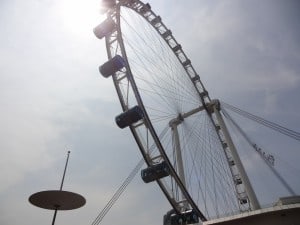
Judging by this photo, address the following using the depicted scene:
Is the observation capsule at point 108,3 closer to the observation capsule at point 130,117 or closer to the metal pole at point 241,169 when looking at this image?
the observation capsule at point 130,117

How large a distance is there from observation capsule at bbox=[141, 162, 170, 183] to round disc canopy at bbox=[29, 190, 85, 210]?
10.2 m

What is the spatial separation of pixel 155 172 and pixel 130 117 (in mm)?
4916

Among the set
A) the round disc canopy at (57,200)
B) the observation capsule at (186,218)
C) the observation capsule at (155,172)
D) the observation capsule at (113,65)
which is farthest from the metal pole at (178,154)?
the round disc canopy at (57,200)

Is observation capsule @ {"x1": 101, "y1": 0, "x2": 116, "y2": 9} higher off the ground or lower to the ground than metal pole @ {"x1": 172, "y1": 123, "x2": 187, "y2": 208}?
higher

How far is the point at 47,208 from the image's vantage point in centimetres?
1170

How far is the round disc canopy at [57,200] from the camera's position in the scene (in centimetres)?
1117

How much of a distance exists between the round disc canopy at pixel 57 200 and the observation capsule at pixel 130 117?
1030 cm

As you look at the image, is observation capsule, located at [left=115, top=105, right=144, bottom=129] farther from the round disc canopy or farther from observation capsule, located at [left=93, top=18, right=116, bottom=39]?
the round disc canopy

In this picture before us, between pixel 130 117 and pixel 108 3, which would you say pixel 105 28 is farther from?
pixel 130 117

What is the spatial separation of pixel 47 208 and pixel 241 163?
62.0ft

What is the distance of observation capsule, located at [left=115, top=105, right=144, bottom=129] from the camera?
21172mm

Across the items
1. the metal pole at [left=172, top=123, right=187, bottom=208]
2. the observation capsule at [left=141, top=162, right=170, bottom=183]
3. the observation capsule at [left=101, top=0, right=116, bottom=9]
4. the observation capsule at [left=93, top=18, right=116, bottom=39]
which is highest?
the observation capsule at [left=101, top=0, right=116, bottom=9]

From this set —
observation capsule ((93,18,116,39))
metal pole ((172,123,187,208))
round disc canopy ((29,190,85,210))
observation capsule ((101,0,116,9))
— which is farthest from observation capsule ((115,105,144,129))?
observation capsule ((101,0,116,9))

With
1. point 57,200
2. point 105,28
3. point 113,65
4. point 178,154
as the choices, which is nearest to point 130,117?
point 113,65
